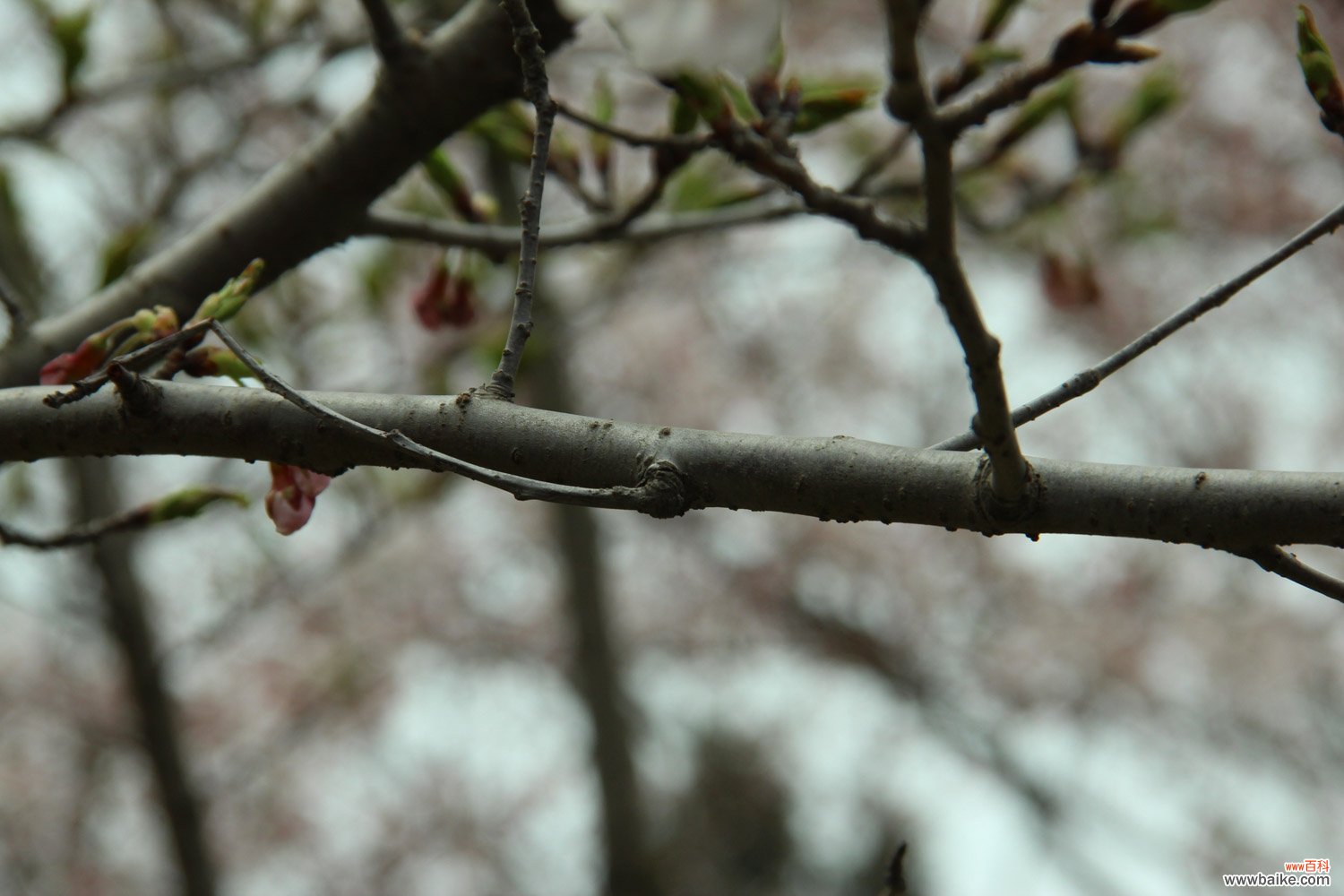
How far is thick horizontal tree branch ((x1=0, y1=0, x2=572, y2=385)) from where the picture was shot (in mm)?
1095

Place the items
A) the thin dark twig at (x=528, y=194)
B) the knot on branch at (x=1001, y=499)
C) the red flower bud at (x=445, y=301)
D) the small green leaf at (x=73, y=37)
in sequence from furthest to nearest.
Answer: the small green leaf at (x=73, y=37), the red flower bud at (x=445, y=301), the thin dark twig at (x=528, y=194), the knot on branch at (x=1001, y=499)

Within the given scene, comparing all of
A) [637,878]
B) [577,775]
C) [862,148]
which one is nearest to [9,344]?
[862,148]

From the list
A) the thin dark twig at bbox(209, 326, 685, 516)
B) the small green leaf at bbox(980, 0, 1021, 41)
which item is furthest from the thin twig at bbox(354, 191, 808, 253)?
the thin dark twig at bbox(209, 326, 685, 516)

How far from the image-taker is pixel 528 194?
80 centimetres

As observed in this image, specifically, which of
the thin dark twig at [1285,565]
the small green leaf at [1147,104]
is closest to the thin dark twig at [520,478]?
the thin dark twig at [1285,565]

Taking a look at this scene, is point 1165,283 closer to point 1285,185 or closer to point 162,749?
point 1285,185

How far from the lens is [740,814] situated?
7.57 meters

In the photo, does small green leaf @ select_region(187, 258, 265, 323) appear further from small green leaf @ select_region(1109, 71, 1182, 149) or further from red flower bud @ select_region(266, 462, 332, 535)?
small green leaf @ select_region(1109, 71, 1182, 149)

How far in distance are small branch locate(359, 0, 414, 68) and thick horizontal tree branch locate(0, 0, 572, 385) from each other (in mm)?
14

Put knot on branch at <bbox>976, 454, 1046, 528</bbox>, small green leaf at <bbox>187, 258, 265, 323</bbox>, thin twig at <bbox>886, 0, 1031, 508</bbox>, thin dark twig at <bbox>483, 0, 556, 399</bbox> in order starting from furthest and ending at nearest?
small green leaf at <bbox>187, 258, 265, 323</bbox> < thin dark twig at <bbox>483, 0, 556, 399</bbox> < knot on branch at <bbox>976, 454, 1046, 528</bbox> < thin twig at <bbox>886, 0, 1031, 508</bbox>

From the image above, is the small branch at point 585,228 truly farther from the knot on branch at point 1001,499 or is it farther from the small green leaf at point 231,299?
the knot on branch at point 1001,499

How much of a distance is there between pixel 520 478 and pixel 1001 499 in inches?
11.9

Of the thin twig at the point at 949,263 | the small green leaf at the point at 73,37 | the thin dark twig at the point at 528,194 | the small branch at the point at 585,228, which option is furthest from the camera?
the small green leaf at the point at 73,37

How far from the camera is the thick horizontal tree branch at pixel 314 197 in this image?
1095mm
